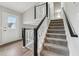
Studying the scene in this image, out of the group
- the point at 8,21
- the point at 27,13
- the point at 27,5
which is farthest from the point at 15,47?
the point at 27,5

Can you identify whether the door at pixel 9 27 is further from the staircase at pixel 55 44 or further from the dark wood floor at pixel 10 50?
the staircase at pixel 55 44

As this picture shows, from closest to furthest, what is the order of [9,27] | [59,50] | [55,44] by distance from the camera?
[9,27] < [59,50] < [55,44]

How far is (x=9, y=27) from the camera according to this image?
1502 millimetres

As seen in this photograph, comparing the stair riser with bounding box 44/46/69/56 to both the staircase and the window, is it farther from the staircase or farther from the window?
the window

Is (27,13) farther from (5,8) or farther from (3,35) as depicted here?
(3,35)

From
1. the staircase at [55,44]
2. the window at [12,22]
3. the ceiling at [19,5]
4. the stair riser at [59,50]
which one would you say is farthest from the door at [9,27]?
the stair riser at [59,50]

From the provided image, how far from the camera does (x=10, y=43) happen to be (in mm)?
1442

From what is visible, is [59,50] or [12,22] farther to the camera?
[59,50]

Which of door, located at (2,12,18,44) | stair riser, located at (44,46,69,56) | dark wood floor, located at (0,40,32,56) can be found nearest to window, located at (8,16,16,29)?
door, located at (2,12,18,44)

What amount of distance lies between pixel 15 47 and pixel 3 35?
29cm

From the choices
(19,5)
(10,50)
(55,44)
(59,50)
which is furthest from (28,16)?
(55,44)

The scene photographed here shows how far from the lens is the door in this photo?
1430 mm

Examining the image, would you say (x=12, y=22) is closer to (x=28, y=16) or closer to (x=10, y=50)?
(x=28, y=16)

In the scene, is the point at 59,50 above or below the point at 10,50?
below
